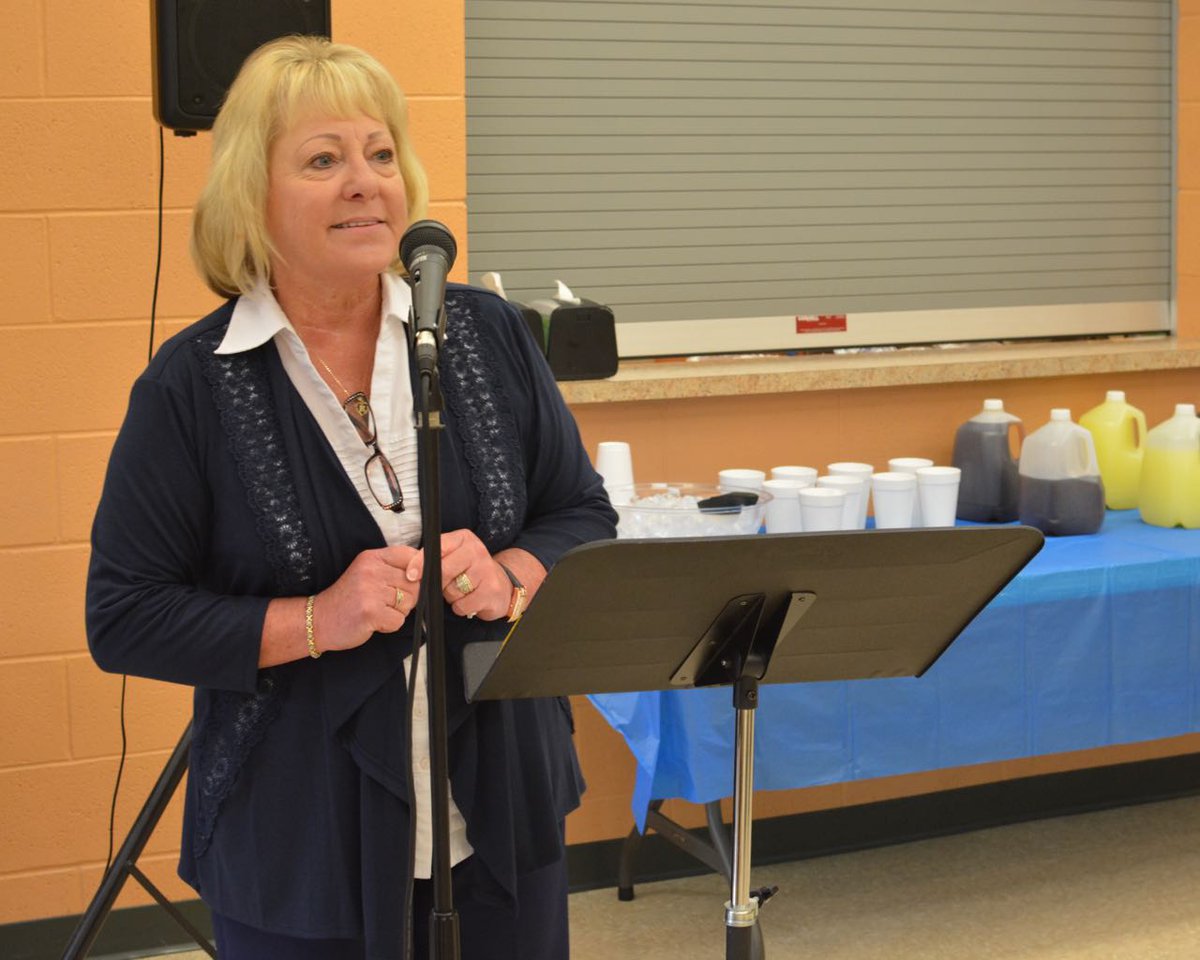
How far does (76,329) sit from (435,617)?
1.82 metres

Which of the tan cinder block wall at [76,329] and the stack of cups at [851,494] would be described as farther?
the stack of cups at [851,494]

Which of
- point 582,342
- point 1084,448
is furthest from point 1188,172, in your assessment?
point 582,342

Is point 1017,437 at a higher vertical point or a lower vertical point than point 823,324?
lower

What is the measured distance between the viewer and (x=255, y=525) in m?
1.57

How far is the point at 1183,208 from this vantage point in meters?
3.95

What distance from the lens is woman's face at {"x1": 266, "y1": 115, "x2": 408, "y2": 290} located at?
1617 millimetres

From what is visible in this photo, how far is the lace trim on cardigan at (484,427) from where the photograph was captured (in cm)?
165

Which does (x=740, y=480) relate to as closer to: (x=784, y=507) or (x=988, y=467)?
(x=784, y=507)

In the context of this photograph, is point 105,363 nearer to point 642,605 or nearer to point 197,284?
point 197,284

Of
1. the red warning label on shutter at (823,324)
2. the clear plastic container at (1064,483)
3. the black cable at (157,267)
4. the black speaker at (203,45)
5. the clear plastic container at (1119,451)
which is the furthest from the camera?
the red warning label on shutter at (823,324)

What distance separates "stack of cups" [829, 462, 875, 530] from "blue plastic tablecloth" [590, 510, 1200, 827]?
314 mm

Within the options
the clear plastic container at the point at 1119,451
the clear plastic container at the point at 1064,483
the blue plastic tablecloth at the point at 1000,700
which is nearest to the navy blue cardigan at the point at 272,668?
the blue plastic tablecloth at the point at 1000,700

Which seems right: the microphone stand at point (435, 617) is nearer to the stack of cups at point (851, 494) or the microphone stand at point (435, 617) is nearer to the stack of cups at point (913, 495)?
the stack of cups at point (851, 494)

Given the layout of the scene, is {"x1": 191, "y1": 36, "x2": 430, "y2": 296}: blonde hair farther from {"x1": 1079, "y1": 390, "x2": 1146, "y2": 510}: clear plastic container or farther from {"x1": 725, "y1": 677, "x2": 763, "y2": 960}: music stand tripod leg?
{"x1": 1079, "y1": 390, "x2": 1146, "y2": 510}: clear plastic container
